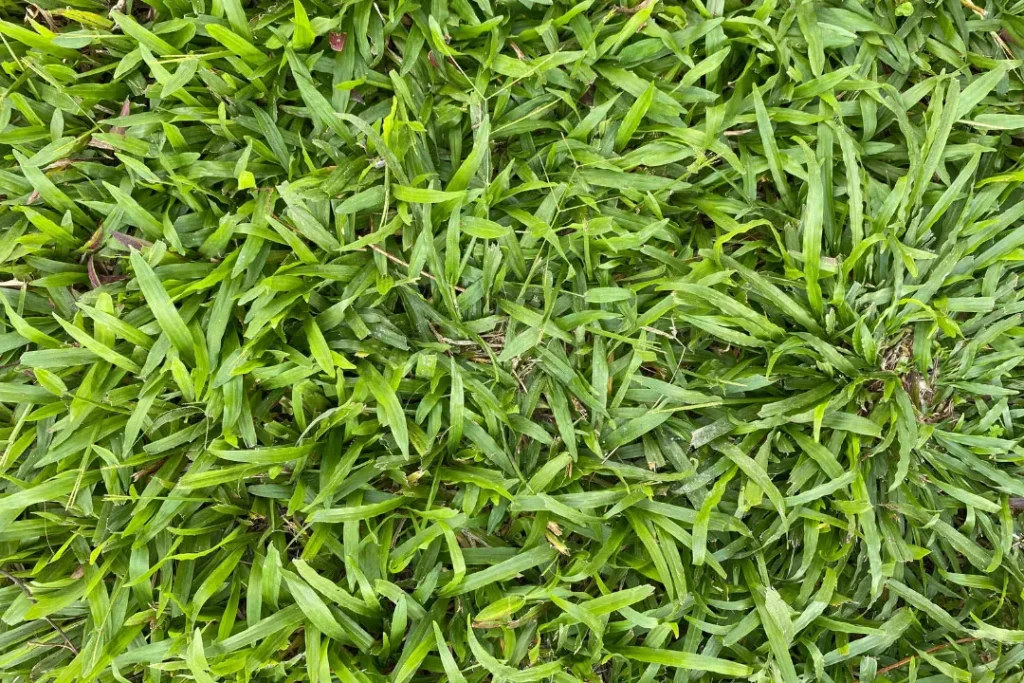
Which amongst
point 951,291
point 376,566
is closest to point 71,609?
point 376,566

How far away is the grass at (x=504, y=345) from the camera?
57.2 inches

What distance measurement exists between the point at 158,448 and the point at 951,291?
6.32 ft

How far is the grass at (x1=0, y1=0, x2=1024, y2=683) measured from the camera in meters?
1.45

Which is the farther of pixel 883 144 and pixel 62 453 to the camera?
pixel 883 144

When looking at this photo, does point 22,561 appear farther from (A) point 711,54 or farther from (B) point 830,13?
(B) point 830,13

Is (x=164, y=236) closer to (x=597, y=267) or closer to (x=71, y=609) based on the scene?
(x=71, y=609)

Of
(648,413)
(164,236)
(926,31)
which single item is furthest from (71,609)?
(926,31)

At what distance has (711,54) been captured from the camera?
158 centimetres

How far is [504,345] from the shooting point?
152 centimetres

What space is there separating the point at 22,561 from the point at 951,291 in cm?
234

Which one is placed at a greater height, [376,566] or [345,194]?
[345,194]

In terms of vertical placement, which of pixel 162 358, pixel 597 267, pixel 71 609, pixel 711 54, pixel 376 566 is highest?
pixel 711 54

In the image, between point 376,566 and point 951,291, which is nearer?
point 376,566

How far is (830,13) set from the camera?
1602mm
